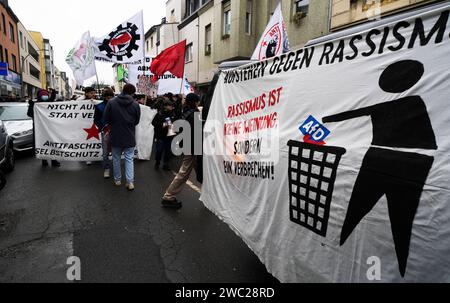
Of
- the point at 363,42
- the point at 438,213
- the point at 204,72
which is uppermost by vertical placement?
the point at 204,72

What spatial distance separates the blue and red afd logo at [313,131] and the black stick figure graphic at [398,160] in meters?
0.30

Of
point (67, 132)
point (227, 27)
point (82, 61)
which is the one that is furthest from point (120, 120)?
point (227, 27)

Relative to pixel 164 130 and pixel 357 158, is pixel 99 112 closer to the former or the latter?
pixel 164 130

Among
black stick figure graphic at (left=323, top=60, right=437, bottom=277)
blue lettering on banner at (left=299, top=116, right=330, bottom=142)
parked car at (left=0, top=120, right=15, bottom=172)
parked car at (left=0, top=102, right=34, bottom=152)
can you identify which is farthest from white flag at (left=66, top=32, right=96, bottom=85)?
black stick figure graphic at (left=323, top=60, right=437, bottom=277)

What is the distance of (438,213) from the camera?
→ 4.80 ft

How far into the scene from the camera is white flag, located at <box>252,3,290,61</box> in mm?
5453

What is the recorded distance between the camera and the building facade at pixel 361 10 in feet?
28.7

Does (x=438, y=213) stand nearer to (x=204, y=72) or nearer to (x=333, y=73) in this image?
Answer: (x=333, y=73)

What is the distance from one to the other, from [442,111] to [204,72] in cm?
1958

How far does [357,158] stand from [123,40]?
850cm

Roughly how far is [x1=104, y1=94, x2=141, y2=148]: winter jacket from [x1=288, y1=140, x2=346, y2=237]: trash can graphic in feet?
13.3

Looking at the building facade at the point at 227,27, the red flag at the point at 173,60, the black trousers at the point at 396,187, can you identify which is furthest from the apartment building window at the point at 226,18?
the black trousers at the point at 396,187
